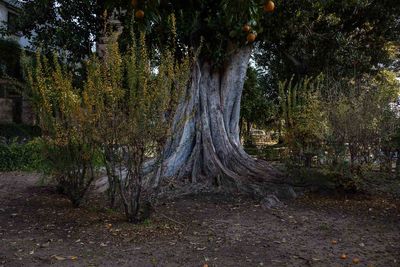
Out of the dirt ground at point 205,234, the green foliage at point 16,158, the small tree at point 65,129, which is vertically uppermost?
the small tree at point 65,129

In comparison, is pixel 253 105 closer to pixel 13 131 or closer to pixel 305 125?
pixel 13 131

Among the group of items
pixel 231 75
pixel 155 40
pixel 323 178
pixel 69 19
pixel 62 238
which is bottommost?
pixel 62 238

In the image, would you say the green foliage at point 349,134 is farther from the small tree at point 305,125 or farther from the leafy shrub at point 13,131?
the leafy shrub at point 13,131

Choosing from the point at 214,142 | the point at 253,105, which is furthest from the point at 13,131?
the point at 214,142

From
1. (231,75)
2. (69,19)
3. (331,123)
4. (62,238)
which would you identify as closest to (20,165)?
(69,19)

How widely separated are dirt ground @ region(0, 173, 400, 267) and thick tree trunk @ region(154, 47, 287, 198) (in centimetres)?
61

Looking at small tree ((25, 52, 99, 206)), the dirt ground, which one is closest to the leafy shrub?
the dirt ground

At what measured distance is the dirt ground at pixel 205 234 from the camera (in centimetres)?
424

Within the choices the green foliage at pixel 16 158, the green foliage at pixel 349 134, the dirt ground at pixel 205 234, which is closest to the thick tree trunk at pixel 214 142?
the dirt ground at pixel 205 234

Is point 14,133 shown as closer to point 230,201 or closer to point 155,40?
point 155,40

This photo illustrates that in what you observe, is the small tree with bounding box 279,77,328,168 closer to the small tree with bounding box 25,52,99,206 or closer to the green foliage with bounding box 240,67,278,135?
the small tree with bounding box 25,52,99,206

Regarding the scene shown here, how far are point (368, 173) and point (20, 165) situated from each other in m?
7.92

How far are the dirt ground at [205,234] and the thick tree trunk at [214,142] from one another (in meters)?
0.61

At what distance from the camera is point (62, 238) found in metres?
4.85
